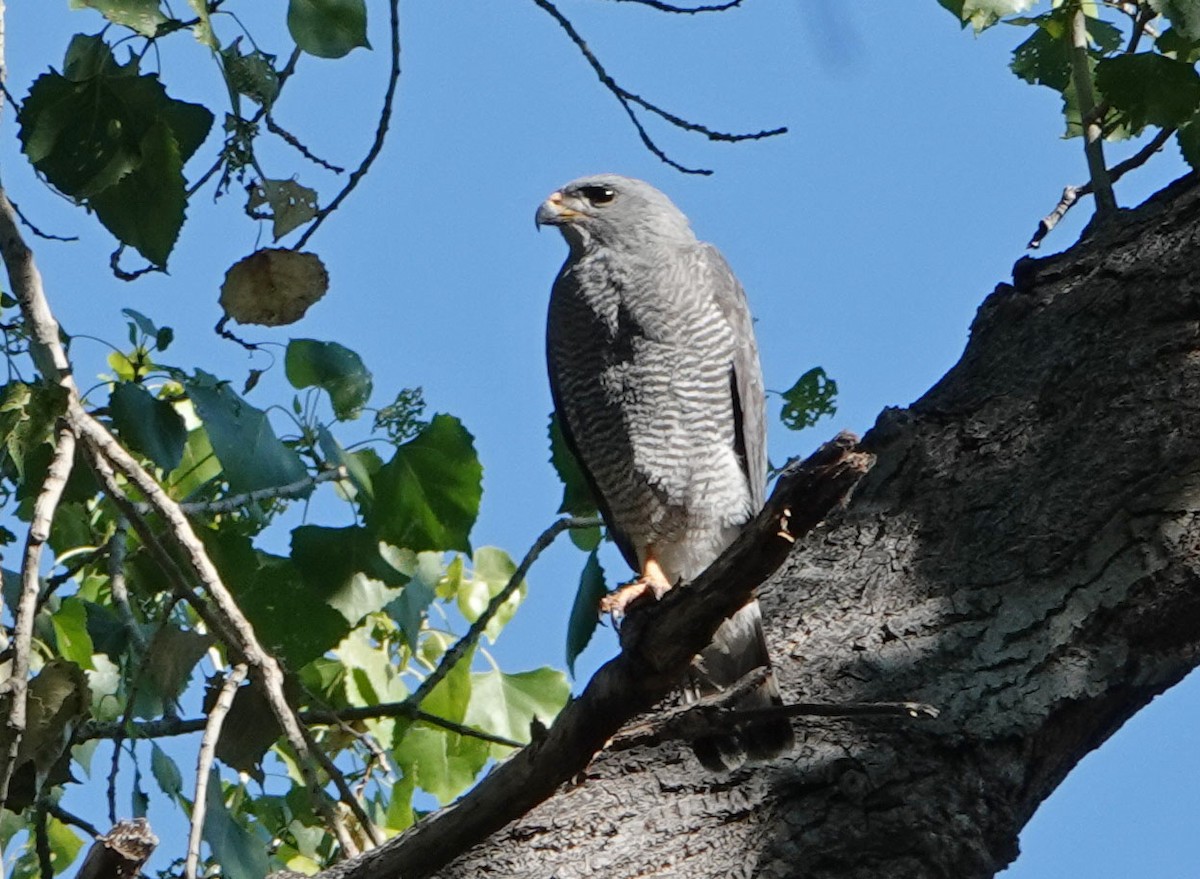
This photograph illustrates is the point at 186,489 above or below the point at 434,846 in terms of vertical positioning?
above

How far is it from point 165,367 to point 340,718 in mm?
941

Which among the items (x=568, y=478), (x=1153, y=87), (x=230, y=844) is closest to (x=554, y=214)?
(x=568, y=478)

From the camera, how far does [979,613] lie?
9.46ft

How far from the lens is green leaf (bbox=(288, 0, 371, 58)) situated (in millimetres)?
2896

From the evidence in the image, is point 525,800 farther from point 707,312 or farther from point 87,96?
point 707,312

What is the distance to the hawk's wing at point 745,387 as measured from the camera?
434 cm

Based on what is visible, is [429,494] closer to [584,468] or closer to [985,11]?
[584,468]

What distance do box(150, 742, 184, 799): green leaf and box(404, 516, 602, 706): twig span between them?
57cm

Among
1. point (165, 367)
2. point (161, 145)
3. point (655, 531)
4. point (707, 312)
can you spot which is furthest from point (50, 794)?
point (707, 312)

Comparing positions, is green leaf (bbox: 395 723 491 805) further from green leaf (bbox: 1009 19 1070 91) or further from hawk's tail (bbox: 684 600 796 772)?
green leaf (bbox: 1009 19 1070 91)

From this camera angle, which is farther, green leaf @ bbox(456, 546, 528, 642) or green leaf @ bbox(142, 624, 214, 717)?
green leaf @ bbox(456, 546, 528, 642)

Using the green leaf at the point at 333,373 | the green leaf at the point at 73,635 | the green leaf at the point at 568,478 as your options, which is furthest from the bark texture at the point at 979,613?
the green leaf at the point at 73,635

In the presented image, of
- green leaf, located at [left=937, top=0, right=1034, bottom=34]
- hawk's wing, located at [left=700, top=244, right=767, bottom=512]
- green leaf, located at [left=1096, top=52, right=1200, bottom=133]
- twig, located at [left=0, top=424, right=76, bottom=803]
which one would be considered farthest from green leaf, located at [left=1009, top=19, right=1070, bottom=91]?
twig, located at [left=0, top=424, right=76, bottom=803]

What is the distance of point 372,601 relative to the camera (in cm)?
338
